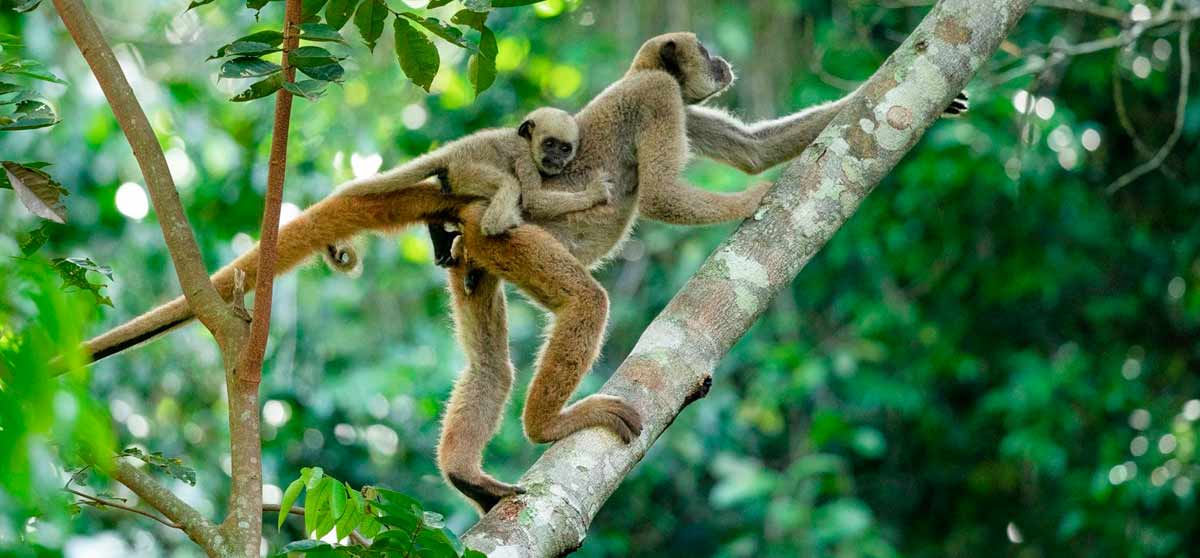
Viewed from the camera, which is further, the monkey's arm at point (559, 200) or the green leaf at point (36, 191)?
the monkey's arm at point (559, 200)

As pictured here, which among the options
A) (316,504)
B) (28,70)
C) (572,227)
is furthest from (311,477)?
(572,227)

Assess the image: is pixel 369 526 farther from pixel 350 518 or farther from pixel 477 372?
pixel 477 372

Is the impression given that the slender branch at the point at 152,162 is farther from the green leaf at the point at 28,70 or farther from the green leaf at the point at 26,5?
the green leaf at the point at 28,70

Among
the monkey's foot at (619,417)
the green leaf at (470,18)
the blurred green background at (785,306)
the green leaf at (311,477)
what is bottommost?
the blurred green background at (785,306)

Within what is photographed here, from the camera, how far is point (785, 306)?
11.3 metres

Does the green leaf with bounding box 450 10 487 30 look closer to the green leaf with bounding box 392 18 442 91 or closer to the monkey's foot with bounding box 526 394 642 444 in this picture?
the green leaf with bounding box 392 18 442 91

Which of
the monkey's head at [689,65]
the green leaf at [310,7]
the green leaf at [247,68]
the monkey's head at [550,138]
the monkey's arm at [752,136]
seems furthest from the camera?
the monkey's head at [689,65]

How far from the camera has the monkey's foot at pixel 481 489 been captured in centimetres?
514

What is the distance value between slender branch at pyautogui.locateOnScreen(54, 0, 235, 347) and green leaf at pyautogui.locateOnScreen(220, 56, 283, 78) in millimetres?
409

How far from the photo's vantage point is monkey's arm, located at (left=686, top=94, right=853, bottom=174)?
6.38m

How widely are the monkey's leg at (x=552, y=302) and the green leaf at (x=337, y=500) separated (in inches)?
Result: 65.2

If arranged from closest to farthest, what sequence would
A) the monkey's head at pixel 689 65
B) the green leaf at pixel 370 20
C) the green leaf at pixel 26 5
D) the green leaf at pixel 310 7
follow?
the green leaf at pixel 26 5, the green leaf at pixel 310 7, the green leaf at pixel 370 20, the monkey's head at pixel 689 65

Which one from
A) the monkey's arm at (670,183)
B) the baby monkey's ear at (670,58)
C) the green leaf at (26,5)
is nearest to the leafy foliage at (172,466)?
the green leaf at (26,5)

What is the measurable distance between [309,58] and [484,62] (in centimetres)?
88
